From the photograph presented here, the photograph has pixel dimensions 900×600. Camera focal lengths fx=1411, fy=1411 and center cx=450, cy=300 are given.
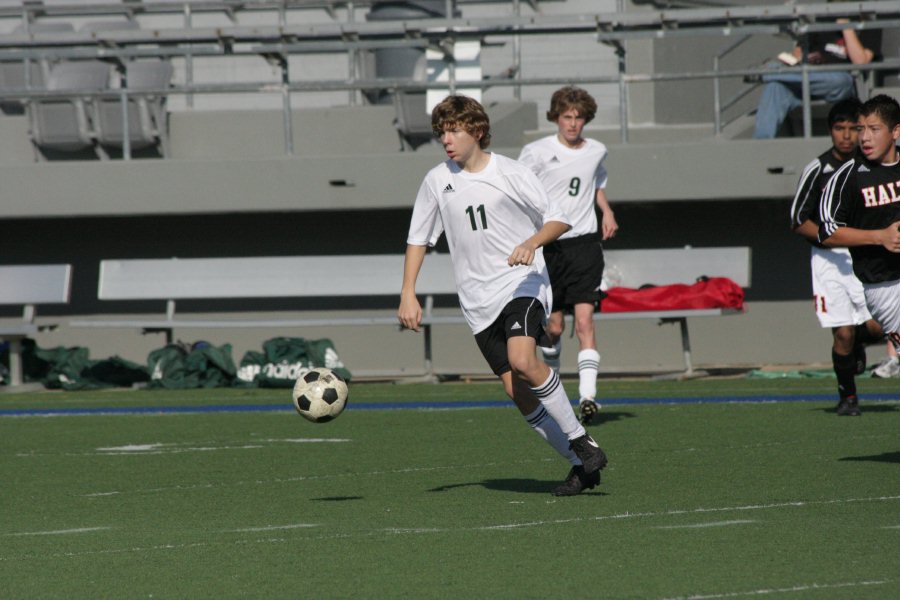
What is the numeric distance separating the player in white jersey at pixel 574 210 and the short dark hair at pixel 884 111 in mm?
2953

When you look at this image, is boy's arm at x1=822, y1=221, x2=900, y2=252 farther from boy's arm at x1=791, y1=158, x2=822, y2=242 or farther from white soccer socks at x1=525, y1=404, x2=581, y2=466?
boy's arm at x1=791, y1=158, x2=822, y2=242

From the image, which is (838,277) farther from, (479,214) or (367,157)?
(367,157)

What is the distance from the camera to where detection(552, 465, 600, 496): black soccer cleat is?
670 centimetres

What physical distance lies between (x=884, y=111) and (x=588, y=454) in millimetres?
2438

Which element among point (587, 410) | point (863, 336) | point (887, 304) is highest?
point (887, 304)

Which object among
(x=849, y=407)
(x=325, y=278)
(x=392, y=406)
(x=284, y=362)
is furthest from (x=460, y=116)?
(x=325, y=278)

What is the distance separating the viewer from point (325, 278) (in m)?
16.4

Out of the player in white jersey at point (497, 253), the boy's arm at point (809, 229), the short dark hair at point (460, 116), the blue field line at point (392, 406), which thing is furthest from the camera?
the blue field line at point (392, 406)

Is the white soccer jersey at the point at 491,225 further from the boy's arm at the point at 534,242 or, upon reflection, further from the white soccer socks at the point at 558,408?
the white soccer socks at the point at 558,408

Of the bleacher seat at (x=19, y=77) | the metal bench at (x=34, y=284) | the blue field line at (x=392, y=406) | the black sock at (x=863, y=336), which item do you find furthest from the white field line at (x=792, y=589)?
the bleacher seat at (x=19, y=77)

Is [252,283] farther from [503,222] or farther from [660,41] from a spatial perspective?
[503,222]

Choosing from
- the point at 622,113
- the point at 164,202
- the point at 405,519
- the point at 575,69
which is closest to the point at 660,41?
the point at 575,69

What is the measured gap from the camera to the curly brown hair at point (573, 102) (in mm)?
10125

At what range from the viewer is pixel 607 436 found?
374 inches
